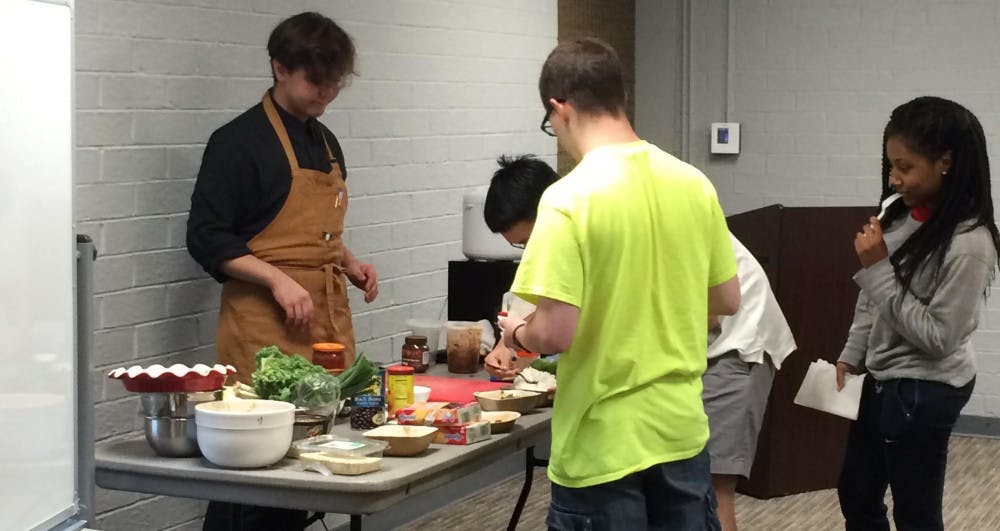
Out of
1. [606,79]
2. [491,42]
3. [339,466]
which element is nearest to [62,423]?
[339,466]

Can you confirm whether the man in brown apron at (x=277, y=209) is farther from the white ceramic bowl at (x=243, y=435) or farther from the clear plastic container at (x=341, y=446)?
the white ceramic bowl at (x=243, y=435)

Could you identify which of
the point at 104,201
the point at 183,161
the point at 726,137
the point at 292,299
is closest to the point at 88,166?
the point at 104,201

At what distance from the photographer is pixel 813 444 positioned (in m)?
5.29

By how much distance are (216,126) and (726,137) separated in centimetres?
356

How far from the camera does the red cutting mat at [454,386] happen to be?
327 centimetres

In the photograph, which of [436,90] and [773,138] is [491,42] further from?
[773,138]

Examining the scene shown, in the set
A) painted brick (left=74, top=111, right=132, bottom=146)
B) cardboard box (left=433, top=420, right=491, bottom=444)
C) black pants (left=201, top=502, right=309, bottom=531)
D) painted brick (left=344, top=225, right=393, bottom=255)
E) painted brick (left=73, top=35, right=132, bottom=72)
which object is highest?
painted brick (left=73, top=35, right=132, bottom=72)

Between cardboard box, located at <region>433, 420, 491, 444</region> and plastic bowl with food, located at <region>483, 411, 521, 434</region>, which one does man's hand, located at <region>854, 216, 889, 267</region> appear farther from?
cardboard box, located at <region>433, 420, 491, 444</region>

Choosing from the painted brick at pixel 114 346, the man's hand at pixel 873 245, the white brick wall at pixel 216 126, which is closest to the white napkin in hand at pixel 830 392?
the man's hand at pixel 873 245

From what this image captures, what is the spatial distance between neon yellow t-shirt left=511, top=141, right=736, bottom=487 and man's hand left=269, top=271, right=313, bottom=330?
1228 mm

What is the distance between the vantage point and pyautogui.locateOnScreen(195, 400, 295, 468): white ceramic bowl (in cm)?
254

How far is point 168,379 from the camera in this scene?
258 cm

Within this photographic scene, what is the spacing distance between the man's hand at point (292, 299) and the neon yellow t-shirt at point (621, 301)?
4.03 ft

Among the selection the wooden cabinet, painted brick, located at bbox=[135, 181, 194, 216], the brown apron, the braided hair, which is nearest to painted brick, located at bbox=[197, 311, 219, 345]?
Answer: the brown apron
